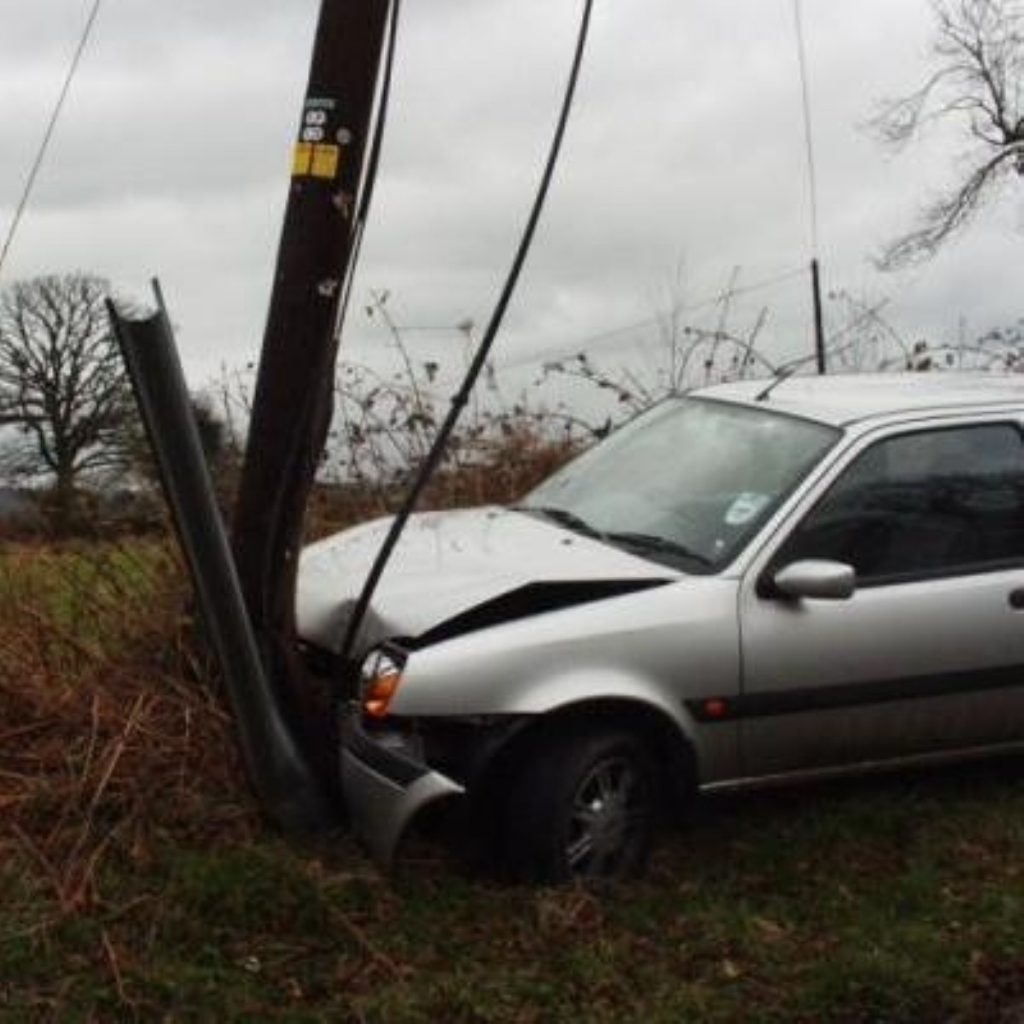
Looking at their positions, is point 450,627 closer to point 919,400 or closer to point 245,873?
point 245,873

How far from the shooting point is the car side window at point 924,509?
19.9ft

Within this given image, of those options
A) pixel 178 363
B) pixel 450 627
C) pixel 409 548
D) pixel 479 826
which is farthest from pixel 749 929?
pixel 178 363

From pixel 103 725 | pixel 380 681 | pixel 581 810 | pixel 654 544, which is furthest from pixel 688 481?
pixel 103 725

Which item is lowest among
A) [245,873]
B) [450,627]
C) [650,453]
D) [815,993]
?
[815,993]

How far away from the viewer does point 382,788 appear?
17.9 feet

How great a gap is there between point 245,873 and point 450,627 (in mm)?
954

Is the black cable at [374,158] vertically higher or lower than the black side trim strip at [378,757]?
higher

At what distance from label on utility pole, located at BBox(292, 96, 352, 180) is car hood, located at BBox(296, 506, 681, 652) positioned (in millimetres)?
1353

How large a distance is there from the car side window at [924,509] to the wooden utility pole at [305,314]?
1.67 m

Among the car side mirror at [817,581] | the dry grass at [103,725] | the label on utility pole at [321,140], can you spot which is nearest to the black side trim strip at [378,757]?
the dry grass at [103,725]

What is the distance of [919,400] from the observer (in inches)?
258

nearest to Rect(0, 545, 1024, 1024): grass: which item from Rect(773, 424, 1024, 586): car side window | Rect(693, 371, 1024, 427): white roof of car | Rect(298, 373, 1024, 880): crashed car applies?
Rect(298, 373, 1024, 880): crashed car

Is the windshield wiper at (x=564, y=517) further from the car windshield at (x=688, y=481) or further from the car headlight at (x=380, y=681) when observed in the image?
the car headlight at (x=380, y=681)

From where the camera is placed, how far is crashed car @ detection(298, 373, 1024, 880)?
17.9ft
